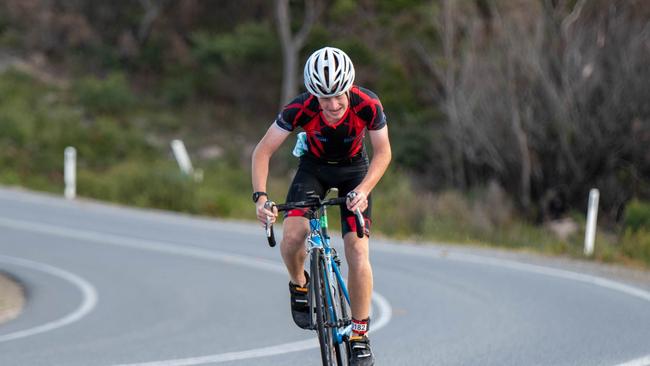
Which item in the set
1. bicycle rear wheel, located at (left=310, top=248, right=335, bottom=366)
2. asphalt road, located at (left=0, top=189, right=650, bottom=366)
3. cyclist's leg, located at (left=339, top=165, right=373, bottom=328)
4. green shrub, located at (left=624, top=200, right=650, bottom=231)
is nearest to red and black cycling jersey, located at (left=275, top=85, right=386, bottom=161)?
cyclist's leg, located at (left=339, top=165, right=373, bottom=328)

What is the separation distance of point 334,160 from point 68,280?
7.81m

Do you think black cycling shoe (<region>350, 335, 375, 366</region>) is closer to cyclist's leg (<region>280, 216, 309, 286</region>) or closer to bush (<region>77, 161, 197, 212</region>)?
cyclist's leg (<region>280, 216, 309, 286</region>)

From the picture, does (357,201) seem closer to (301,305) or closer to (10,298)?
(301,305)

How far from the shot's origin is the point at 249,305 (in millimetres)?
11016

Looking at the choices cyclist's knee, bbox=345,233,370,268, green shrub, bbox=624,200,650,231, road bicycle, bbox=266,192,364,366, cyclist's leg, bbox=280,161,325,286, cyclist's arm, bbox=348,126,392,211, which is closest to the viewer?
road bicycle, bbox=266,192,364,366

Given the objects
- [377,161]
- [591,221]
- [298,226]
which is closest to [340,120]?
[377,161]

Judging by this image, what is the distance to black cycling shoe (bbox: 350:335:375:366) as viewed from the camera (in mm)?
5957

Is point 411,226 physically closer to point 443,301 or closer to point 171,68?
point 443,301

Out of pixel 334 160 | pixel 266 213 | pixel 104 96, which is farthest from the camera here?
pixel 104 96

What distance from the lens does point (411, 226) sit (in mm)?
19203

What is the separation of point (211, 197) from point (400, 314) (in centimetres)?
1158

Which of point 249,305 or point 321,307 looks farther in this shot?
point 249,305

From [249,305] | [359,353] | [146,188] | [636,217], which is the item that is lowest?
[359,353]

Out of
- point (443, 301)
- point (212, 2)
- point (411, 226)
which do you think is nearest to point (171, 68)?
point (212, 2)
